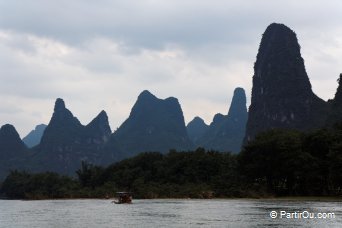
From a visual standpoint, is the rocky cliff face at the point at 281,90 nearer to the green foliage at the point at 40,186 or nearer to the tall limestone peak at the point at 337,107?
the tall limestone peak at the point at 337,107

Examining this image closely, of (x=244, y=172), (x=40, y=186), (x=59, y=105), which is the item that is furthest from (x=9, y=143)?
(x=244, y=172)

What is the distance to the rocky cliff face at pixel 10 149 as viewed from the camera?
183 metres

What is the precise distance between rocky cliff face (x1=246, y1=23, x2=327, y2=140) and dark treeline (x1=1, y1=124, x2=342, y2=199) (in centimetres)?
4603

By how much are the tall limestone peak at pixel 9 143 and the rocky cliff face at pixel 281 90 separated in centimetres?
9386

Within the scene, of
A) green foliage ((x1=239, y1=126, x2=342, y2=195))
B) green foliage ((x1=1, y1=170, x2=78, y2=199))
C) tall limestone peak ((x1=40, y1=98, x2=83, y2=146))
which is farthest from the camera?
tall limestone peak ((x1=40, y1=98, x2=83, y2=146))

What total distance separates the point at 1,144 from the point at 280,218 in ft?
558

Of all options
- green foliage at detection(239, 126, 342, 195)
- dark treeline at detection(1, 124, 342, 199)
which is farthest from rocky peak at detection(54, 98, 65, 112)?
green foliage at detection(239, 126, 342, 195)

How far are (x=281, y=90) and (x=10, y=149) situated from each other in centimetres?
10501

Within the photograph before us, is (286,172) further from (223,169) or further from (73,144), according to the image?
(73,144)

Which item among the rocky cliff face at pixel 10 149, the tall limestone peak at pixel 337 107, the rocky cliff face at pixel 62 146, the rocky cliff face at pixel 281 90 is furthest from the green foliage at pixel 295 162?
the rocky cliff face at pixel 10 149

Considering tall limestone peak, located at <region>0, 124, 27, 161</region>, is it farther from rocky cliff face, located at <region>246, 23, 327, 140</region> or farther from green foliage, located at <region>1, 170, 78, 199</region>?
rocky cliff face, located at <region>246, 23, 327, 140</region>

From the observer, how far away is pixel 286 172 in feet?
189

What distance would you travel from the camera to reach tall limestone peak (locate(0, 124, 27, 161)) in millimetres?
185125

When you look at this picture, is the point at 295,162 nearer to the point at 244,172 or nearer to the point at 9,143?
the point at 244,172
